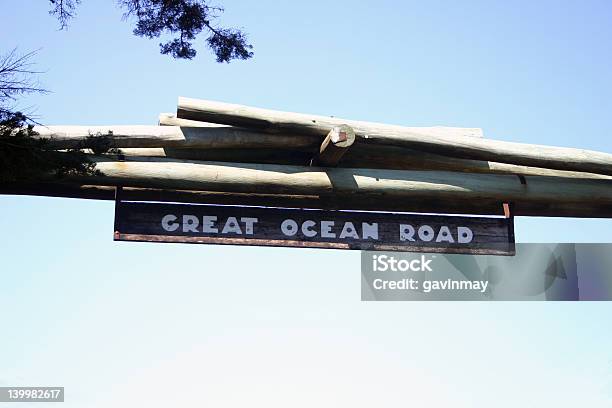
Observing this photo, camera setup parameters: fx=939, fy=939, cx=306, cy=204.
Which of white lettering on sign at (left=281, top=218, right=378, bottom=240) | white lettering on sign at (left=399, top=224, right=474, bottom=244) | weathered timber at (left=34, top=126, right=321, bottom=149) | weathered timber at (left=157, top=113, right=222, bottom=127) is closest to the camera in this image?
weathered timber at (left=34, top=126, right=321, bottom=149)

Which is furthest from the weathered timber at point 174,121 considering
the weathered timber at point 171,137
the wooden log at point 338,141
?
the wooden log at point 338,141

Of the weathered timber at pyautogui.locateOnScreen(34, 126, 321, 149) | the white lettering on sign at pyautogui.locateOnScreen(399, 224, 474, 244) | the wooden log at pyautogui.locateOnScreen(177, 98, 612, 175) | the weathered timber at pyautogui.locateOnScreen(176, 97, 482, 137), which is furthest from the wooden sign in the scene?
the weathered timber at pyautogui.locateOnScreen(176, 97, 482, 137)

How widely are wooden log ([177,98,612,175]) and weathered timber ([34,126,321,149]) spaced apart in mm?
144

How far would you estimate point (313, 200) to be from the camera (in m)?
9.29

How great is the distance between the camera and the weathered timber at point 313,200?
889cm

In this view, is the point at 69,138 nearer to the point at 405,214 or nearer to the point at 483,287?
the point at 405,214

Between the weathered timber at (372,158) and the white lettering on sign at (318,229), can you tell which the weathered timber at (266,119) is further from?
the white lettering on sign at (318,229)

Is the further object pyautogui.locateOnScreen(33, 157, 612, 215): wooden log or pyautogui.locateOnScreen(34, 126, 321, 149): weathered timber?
pyautogui.locateOnScreen(33, 157, 612, 215): wooden log

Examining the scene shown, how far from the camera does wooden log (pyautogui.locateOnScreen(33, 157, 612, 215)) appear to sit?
880 cm

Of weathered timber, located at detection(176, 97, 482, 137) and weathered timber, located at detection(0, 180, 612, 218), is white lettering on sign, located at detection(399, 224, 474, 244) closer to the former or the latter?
weathered timber, located at detection(0, 180, 612, 218)

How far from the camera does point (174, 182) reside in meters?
8.83

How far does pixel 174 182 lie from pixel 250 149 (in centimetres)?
87

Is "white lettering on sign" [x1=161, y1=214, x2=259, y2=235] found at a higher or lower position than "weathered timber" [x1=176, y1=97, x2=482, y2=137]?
lower

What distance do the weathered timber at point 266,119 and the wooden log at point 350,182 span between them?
1.42 feet
